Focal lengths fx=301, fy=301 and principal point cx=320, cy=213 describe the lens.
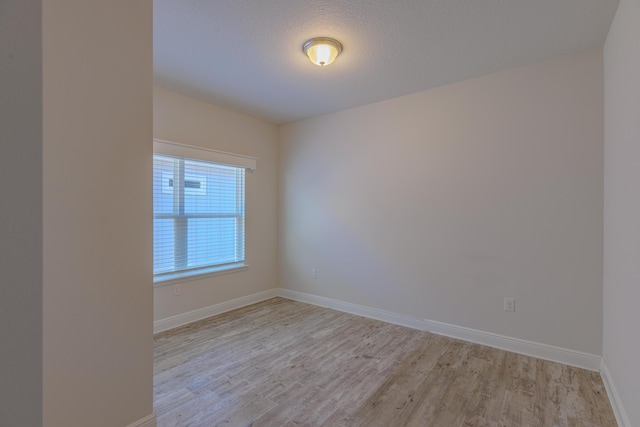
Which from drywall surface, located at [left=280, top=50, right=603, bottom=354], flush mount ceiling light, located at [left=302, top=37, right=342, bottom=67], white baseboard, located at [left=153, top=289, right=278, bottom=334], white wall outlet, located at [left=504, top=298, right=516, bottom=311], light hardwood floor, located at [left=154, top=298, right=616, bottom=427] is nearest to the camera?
light hardwood floor, located at [left=154, top=298, right=616, bottom=427]

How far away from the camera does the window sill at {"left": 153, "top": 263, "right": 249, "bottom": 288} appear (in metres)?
3.22

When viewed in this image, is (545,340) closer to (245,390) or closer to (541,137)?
(541,137)

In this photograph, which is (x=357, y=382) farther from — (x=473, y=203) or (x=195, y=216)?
(x=195, y=216)

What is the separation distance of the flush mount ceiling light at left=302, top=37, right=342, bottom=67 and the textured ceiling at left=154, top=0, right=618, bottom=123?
0.20 ft

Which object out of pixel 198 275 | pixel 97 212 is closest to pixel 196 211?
pixel 198 275

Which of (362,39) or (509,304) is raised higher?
(362,39)

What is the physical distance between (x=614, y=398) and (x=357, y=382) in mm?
1641

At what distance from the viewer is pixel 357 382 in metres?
2.25

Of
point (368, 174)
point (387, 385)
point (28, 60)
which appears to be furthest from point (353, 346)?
point (28, 60)

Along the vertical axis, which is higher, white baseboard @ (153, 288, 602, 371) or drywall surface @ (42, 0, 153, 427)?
drywall surface @ (42, 0, 153, 427)

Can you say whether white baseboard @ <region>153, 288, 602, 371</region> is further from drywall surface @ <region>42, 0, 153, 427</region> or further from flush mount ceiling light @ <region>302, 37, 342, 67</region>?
flush mount ceiling light @ <region>302, 37, 342, 67</region>

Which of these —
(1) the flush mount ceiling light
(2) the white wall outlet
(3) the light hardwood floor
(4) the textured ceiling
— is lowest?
(3) the light hardwood floor

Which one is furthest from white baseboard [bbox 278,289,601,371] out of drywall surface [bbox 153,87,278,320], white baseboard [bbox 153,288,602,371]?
drywall surface [bbox 153,87,278,320]

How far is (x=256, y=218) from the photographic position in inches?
168
